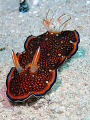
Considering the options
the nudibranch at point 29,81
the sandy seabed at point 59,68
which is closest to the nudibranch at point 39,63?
the nudibranch at point 29,81

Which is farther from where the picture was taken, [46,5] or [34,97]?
[46,5]

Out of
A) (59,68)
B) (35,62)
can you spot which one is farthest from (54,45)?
(35,62)

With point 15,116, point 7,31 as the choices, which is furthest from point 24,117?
point 7,31

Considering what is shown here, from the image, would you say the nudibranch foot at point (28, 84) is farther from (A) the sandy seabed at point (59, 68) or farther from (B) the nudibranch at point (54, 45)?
(B) the nudibranch at point (54, 45)

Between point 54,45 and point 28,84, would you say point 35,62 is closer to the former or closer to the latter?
point 28,84

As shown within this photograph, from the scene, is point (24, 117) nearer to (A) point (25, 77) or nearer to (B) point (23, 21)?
(A) point (25, 77)

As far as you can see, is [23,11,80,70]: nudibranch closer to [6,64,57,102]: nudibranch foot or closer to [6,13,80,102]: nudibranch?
[6,13,80,102]: nudibranch

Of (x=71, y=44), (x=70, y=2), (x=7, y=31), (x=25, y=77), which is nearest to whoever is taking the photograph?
(x=25, y=77)
